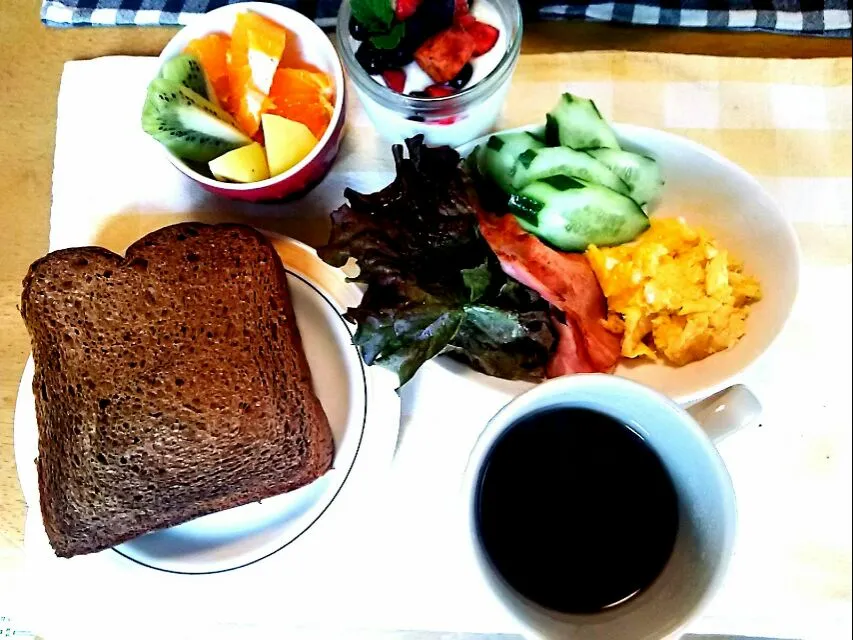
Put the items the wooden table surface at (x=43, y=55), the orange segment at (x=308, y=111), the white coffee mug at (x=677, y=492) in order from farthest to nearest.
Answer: the wooden table surface at (x=43, y=55)
the orange segment at (x=308, y=111)
the white coffee mug at (x=677, y=492)

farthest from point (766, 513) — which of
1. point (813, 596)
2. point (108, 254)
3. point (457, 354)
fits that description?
point (108, 254)

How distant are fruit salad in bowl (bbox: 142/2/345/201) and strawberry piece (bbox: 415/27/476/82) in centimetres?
11

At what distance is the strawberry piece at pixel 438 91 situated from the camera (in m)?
0.94

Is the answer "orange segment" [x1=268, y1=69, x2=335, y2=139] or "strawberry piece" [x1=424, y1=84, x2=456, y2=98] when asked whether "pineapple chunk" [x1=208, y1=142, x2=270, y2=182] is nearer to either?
"orange segment" [x1=268, y1=69, x2=335, y2=139]

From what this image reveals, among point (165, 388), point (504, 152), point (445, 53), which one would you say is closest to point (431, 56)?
point (445, 53)

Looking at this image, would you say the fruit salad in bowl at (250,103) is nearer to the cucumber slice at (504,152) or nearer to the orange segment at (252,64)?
the orange segment at (252,64)

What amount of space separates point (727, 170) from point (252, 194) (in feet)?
1.86

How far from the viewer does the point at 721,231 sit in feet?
3.20

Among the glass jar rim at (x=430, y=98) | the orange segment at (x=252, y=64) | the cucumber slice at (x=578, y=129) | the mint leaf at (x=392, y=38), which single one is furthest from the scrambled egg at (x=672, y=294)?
the orange segment at (x=252, y=64)

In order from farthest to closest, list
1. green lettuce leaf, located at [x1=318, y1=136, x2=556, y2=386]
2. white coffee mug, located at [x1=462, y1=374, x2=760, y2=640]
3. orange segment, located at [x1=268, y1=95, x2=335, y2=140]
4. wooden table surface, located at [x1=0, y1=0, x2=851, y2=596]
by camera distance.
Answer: wooden table surface, located at [x1=0, y1=0, x2=851, y2=596] → orange segment, located at [x1=268, y1=95, x2=335, y2=140] → green lettuce leaf, located at [x1=318, y1=136, x2=556, y2=386] → white coffee mug, located at [x1=462, y1=374, x2=760, y2=640]

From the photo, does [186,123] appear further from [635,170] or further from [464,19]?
[635,170]

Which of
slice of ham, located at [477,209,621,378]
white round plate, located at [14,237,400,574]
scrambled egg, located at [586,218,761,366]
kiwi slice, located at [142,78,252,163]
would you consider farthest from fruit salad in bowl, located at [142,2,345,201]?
scrambled egg, located at [586,218,761,366]

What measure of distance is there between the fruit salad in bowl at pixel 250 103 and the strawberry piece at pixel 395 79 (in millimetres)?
60

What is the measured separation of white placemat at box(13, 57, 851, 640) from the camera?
0.94 meters
